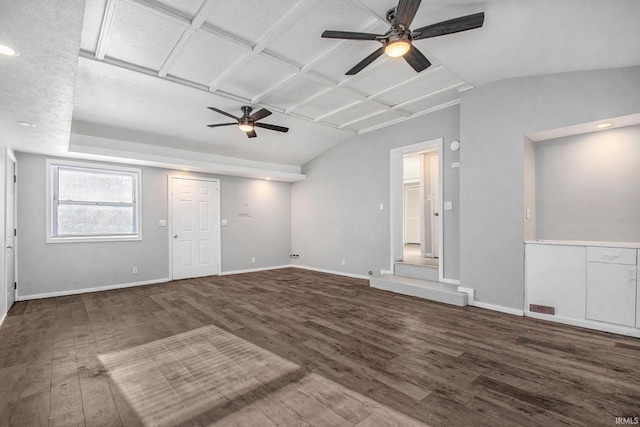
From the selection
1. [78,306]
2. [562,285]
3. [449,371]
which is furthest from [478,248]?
[78,306]

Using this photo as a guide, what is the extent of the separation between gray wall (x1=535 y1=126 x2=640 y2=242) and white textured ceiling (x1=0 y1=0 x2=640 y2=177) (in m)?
0.97

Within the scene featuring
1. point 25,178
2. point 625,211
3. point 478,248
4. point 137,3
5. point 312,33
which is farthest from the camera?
point 25,178

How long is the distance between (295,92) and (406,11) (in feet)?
8.05

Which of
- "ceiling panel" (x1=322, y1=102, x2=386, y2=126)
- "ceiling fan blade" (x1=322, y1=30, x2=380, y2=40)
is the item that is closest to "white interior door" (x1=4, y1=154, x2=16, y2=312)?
"ceiling fan blade" (x1=322, y1=30, x2=380, y2=40)

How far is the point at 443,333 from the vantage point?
3182mm

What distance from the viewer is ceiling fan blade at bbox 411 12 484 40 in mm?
2396

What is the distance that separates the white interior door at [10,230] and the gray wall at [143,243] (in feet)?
0.64

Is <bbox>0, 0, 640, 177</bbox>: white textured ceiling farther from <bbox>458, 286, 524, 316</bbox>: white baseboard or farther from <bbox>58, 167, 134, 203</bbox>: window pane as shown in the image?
<bbox>458, 286, 524, 316</bbox>: white baseboard

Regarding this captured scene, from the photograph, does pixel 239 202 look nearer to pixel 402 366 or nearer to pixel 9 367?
pixel 9 367

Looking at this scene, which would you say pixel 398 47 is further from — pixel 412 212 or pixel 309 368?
pixel 412 212

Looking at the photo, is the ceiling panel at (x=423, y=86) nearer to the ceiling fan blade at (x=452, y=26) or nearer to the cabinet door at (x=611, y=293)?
the ceiling fan blade at (x=452, y=26)

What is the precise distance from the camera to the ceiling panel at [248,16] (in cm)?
272

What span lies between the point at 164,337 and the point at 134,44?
3221mm

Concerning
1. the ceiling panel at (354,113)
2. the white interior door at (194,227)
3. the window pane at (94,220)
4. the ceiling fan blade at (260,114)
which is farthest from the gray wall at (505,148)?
the window pane at (94,220)
